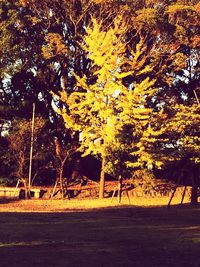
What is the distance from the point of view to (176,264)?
8.79 metres

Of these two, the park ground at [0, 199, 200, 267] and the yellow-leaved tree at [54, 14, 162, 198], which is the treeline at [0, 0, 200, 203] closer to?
the yellow-leaved tree at [54, 14, 162, 198]

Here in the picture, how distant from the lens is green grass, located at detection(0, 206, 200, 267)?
8945mm

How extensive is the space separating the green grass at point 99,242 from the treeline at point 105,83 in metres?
8.94

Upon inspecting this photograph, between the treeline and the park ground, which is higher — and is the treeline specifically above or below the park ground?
above

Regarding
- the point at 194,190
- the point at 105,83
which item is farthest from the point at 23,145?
the point at 194,190

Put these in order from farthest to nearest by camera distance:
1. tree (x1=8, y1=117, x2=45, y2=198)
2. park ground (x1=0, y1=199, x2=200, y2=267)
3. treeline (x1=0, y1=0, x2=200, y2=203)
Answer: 1. tree (x1=8, y1=117, x2=45, y2=198)
2. treeline (x1=0, y1=0, x2=200, y2=203)
3. park ground (x1=0, y1=199, x2=200, y2=267)

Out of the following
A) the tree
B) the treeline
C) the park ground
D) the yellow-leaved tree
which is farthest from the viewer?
the tree

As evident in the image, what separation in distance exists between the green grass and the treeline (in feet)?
29.3

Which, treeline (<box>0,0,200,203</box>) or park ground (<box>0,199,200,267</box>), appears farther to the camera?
treeline (<box>0,0,200,203</box>)

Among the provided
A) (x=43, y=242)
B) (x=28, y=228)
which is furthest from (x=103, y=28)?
(x=43, y=242)

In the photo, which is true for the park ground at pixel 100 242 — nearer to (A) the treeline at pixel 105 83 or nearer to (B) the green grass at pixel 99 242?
(B) the green grass at pixel 99 242

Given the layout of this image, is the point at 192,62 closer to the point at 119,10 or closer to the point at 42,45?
the point at 119,10

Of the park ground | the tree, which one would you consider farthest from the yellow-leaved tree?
the park ground

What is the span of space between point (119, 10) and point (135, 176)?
11.0 metres
